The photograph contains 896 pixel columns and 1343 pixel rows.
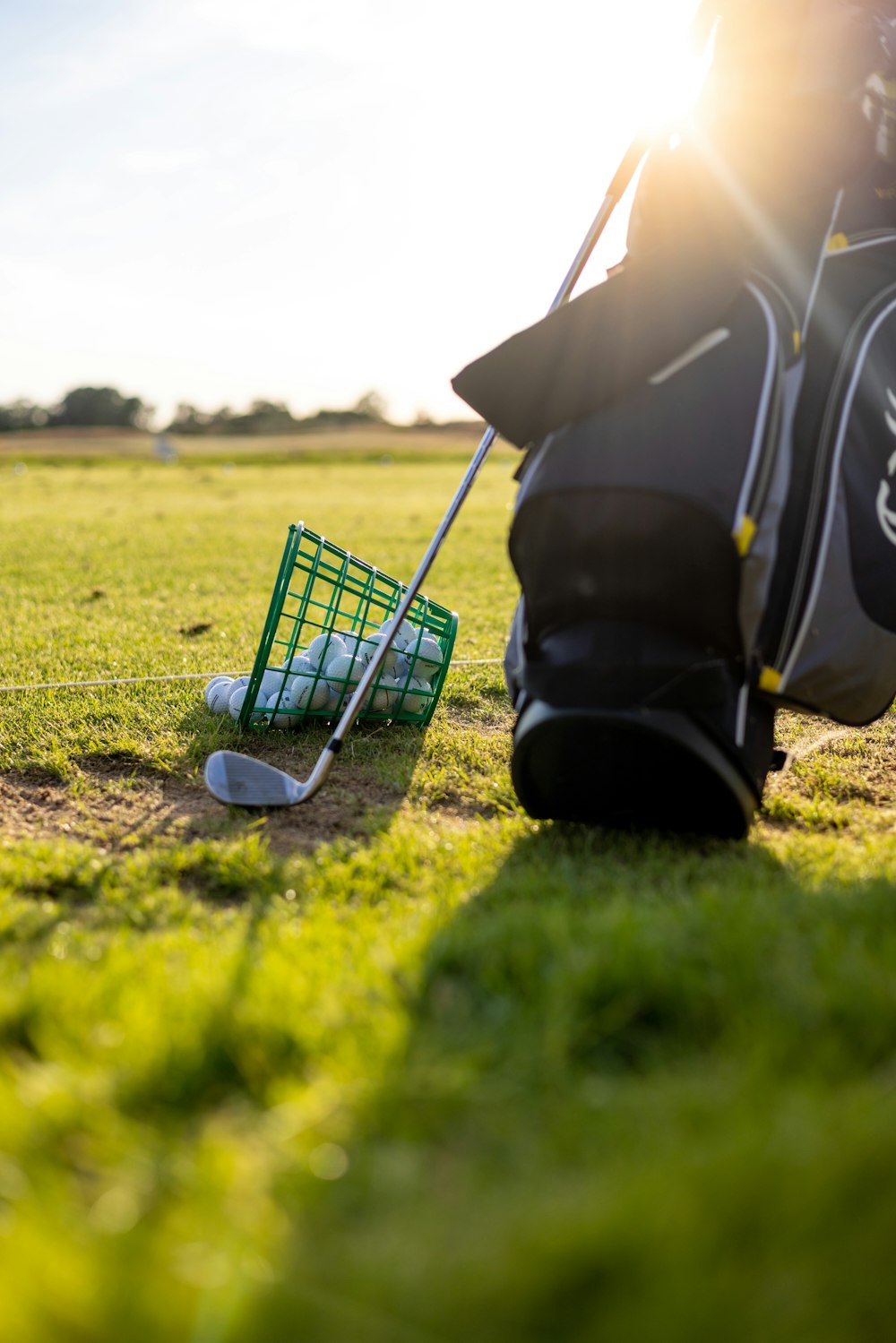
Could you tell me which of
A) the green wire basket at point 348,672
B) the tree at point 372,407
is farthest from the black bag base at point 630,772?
the tree at point 372,407

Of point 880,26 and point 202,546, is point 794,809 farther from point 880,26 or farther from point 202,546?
point 202,546

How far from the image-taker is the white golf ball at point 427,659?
4.18 meters

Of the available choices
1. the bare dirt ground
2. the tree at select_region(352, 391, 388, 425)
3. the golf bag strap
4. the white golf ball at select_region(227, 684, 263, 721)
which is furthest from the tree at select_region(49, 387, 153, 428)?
the golf bag strap

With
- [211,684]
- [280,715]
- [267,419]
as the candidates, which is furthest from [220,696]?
[267,419]

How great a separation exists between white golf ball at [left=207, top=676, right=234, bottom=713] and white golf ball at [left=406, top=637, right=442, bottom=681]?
0.77 m

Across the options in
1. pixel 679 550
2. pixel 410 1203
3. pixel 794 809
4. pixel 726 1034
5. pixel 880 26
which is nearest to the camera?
pixel 410 1203

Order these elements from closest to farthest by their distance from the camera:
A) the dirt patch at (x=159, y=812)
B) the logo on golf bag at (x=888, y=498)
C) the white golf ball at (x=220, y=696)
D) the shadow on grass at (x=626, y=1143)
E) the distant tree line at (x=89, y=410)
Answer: the shadow on grass at (x=626, y=1143) < the logo on golf bag at (x=888, y=498) < the dirt patch at (x=159, y=812) < the white golf ball at (x=220, y=696) < the distant tree line at (x=89, y=410)

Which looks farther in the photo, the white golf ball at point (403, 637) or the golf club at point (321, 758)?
the white golf ball at point (403, 637)

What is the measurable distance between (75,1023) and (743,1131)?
1101 millimetres

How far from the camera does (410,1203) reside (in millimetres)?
1348

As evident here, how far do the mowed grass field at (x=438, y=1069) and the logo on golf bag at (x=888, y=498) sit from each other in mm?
860

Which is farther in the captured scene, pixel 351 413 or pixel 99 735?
pixel 351 413

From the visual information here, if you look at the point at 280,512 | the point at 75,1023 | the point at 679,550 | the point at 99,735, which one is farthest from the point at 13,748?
the point at 280,512

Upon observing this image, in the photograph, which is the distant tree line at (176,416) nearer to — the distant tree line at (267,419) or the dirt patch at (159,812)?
the distant tree line at (267,419)
